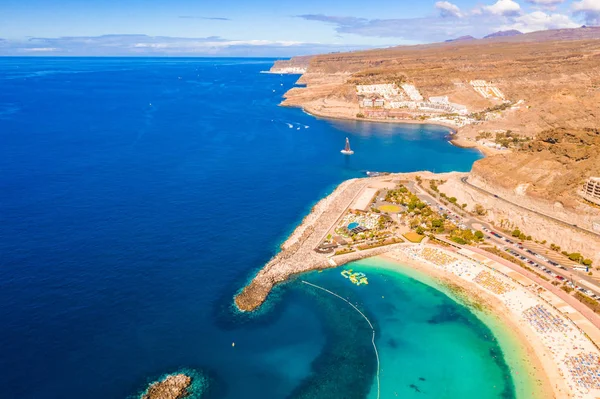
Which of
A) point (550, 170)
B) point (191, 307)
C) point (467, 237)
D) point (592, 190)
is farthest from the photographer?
point (550, 170)

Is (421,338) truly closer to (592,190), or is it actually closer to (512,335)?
(512,335)

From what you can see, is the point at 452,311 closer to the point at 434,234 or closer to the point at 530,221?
the point at 434,234

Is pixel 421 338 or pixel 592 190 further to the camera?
pixel 592 190

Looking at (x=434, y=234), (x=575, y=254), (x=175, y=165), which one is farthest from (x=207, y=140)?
(x=575, y=254)

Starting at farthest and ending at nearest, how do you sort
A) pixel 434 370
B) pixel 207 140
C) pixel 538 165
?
pixel 207 140, pixel 538 165, pixel 434 370

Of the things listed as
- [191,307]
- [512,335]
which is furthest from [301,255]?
[512,335]

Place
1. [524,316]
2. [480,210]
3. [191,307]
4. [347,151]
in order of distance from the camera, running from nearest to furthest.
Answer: [524,316] < [191,307] < [480,210] < [347,151]

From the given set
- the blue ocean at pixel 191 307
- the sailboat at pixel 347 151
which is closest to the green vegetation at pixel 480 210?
the blue ocean at pixel 191 307

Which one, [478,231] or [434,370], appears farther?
[478,231]
